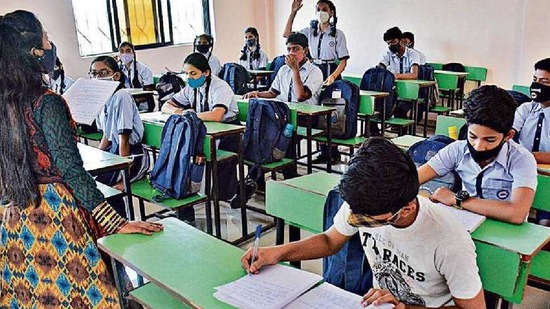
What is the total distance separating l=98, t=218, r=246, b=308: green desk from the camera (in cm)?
120

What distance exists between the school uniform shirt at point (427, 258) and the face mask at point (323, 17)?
4.29 metres

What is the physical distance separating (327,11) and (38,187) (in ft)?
14.1

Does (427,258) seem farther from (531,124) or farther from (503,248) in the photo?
(531,124)

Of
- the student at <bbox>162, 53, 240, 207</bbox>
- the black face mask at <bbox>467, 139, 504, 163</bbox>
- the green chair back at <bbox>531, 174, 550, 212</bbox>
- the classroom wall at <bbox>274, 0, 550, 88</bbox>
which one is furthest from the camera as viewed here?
the classroom wall at <bbox>274, 0, 550, 88</bbox>

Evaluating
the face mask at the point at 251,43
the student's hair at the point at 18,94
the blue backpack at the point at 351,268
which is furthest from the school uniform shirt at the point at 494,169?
the face mask at the point at 251,43

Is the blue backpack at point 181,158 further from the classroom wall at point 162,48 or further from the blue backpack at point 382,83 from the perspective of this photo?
the classroom wall at point 162,48

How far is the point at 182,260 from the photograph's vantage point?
1.34 metres

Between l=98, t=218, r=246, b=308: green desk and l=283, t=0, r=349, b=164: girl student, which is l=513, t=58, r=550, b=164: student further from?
l=283, t=0, r=349, b=164: girl student

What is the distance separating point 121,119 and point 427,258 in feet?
7.38

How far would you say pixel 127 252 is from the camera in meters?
1.38

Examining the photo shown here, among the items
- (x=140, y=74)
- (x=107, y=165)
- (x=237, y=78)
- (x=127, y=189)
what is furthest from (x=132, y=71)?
(x=107, y=165)

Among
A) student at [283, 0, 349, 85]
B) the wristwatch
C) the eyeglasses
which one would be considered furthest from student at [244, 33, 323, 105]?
the wristwatch

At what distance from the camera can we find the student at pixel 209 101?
3.15 m

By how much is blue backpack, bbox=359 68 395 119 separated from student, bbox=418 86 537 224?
292 centimetres
